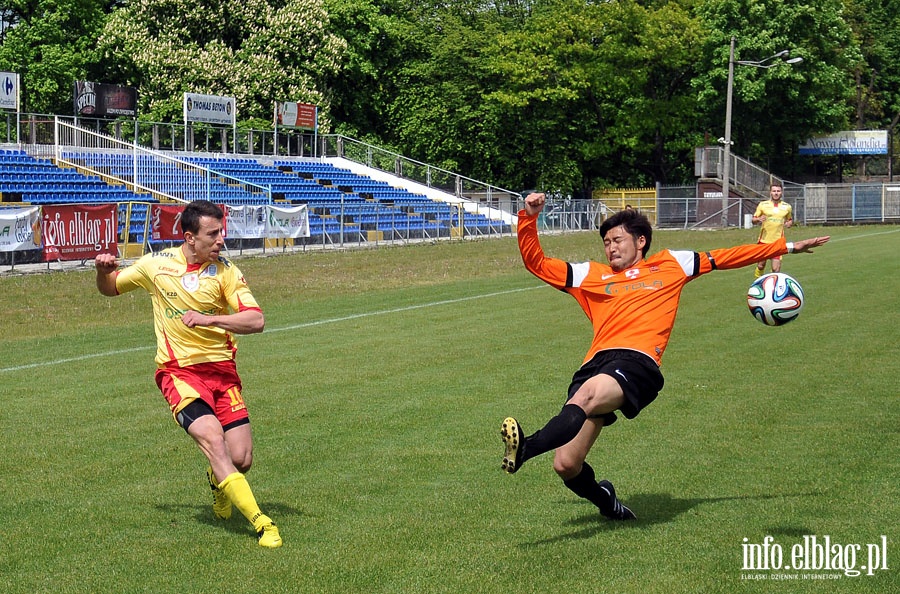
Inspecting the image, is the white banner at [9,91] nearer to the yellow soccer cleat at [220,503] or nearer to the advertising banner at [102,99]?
the advertising banner at [102,99]

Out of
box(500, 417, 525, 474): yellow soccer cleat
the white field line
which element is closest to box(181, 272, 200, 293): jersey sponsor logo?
box(500, 417, 525, 474): yellow soccer cleat

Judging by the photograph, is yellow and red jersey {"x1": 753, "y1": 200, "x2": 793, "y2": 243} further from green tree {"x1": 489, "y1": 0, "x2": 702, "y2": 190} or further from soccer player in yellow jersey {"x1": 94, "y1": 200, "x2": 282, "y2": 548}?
green tree {"x1": 489, "y1": 0, "x2": 702, "y2": 190}

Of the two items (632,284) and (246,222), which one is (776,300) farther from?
(246,222)

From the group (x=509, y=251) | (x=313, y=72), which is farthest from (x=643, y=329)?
(x=313, y=72)

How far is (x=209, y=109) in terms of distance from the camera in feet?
150

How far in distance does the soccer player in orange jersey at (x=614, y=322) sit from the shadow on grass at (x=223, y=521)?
5.02 feet

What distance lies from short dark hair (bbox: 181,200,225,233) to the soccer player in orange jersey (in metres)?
1.83

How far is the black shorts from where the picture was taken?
20.8 feet

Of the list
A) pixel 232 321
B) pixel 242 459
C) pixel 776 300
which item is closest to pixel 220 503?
pixel 242 459

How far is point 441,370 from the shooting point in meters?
12.7

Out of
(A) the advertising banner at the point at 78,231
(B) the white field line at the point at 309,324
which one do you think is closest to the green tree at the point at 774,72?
(B) the white field line at the point at 309,324

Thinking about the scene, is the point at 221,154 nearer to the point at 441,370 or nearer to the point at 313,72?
the point at 313,72

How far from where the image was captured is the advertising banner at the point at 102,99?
40.2 metres

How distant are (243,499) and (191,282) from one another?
139 cm
